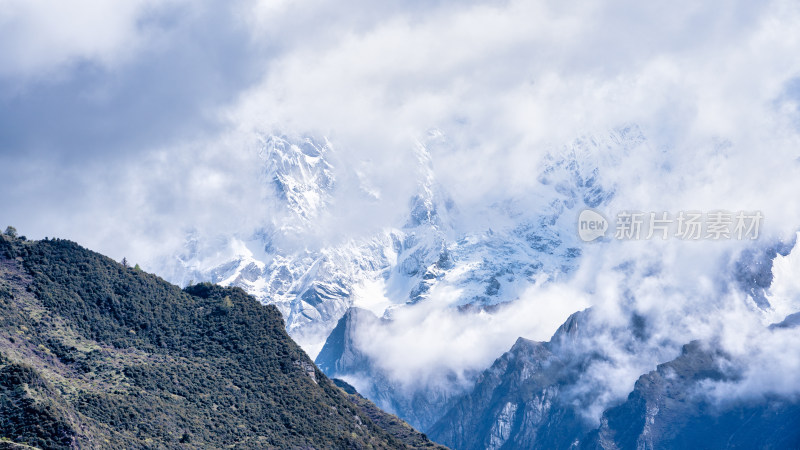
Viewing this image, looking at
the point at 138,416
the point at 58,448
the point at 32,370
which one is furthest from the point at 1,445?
the point at 138,416

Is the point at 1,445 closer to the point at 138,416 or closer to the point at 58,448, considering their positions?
the point at 58,448

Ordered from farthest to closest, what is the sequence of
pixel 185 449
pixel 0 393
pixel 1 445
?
1. pixel 185 449
2. pixel 0 393
3. pixel 1 445

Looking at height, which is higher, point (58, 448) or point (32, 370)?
point (32, 370)

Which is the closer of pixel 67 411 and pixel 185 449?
pixel 67 411

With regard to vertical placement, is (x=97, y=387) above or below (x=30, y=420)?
above

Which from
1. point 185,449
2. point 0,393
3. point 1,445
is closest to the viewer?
point 1,445

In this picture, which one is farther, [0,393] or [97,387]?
[97,387]

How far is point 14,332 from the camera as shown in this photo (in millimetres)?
199375

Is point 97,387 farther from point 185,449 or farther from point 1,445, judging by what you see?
point 1,445

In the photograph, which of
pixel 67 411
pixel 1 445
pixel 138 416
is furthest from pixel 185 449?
pixel 1 445

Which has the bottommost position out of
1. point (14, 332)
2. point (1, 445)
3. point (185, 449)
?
point (1, 445)

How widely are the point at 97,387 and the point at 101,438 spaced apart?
19425 mm

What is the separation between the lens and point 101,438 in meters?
182

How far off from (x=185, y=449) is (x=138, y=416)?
9469 mm
